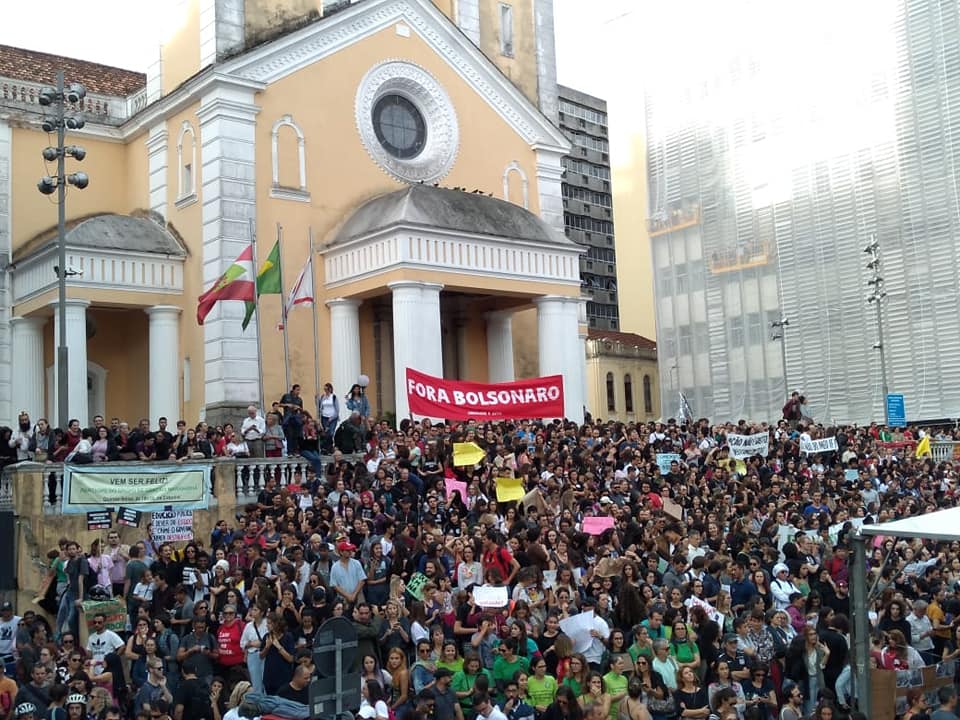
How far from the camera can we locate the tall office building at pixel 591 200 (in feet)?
254

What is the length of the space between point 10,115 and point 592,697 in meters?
23.9

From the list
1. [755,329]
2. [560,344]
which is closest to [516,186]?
[560,344]

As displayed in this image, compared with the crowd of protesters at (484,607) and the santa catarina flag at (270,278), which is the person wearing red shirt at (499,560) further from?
the santa catarina flag at (270,278)

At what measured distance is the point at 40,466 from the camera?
1795cm

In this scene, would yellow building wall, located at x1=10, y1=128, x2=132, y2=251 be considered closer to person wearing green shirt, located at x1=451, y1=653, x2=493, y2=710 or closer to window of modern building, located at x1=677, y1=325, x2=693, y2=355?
person wearing green shirt, located at x1=451, y1=653, x2=493, y2=710

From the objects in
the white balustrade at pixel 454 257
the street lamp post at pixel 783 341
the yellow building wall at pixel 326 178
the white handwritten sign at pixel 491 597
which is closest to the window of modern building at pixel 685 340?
the street lamp post at pixel 783 341

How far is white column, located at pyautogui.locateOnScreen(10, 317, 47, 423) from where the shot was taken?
30094 millimetres

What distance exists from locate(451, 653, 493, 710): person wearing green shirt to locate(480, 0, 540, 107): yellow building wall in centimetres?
2491

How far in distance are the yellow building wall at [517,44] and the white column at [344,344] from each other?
949cm

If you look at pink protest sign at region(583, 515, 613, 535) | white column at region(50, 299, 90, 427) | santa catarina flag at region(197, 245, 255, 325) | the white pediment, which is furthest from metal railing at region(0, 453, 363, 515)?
the white pediment

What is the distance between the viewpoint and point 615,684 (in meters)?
13.1

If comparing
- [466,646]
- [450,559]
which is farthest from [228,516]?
[466,646]

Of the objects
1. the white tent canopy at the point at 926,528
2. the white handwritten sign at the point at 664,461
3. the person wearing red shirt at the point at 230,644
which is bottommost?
the person wearing red shirt at the point at 230,644

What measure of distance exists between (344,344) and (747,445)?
9859mm
